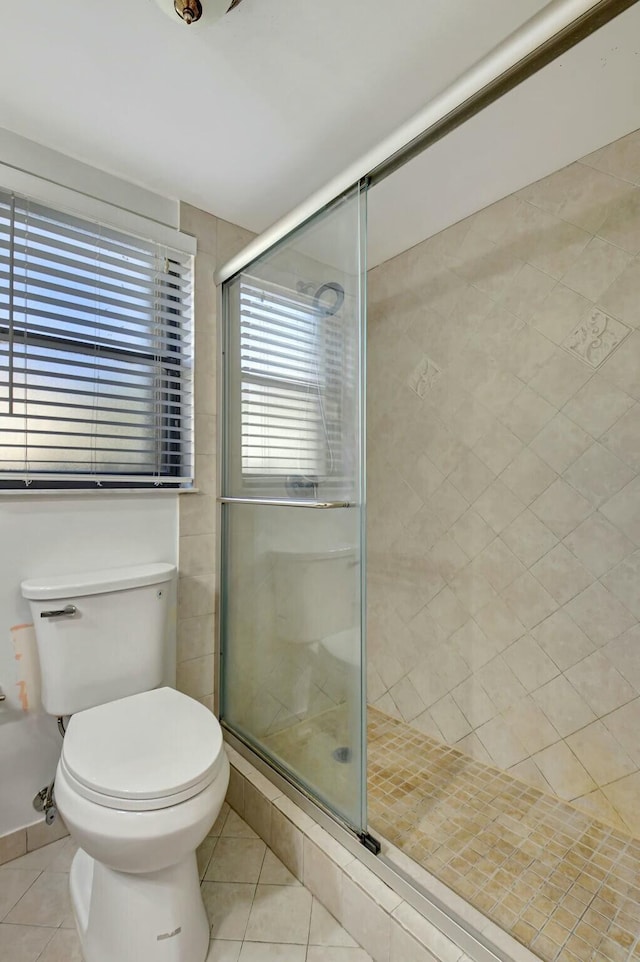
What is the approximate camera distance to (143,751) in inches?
44.4

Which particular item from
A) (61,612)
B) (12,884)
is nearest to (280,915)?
(12,884)

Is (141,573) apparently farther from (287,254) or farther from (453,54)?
(453,54)

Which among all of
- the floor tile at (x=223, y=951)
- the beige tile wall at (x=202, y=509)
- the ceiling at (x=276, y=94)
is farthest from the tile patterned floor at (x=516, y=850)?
the ceiling at (x=276, y=94)

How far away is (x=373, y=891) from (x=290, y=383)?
4.60 ft

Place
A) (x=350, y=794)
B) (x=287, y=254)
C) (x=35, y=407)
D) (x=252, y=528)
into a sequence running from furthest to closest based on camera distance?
(x=252, y=528), (x=287, y=254), (x=35, y=407), (x=350, y=794)

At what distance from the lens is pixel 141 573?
154 cm

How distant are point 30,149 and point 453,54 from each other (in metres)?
1.28

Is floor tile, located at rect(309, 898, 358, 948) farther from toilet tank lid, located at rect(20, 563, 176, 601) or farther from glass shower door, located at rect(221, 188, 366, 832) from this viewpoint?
toilet tank lid, located at rect(20, 563, 176, 601)

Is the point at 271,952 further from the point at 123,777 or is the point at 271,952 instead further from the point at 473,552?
the point at 473,552

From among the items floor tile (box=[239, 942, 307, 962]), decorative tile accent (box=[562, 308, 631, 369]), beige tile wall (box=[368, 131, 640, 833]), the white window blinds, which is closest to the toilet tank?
the white window blinds

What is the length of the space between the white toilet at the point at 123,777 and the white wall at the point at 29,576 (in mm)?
81

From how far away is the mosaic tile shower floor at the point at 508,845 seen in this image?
44.6 inches

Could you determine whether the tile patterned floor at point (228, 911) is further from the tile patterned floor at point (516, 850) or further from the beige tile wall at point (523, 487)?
the beige tile wall at point (523, 487)

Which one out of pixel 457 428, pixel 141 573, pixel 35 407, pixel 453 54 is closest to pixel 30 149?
pixel 35 407
